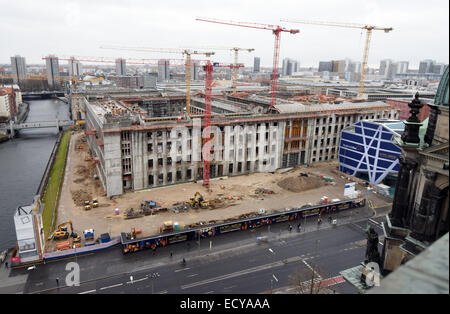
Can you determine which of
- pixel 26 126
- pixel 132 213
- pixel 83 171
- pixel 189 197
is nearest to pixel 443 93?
pixel 132 213

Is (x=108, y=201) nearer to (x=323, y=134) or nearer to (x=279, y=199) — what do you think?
(x=279, y=199)

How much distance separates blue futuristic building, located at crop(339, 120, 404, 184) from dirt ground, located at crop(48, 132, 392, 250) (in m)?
5.30

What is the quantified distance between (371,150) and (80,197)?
7109 centimetres

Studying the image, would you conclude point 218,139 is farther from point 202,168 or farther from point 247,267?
point 247,267

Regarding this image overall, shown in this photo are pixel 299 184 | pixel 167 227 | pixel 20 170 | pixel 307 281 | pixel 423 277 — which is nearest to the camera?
pixel 423 277

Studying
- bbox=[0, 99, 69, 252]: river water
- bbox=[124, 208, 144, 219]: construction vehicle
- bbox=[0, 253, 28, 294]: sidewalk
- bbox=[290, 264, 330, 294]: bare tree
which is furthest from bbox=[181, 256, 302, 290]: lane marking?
bbox=[0, 99, 69, 252]: river water

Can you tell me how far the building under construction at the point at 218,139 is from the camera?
244 feet

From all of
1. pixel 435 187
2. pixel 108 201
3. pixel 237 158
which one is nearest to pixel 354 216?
pixel 237 158

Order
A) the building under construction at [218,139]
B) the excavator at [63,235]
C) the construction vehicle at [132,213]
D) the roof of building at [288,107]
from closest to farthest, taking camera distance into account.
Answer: the excavator at [63,235] → the construction vehicle at [132,213] → the building under construction at [218,139] → the roof of building at [288,107]

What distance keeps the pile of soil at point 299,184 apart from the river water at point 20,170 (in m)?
58.5

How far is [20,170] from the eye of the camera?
102 m

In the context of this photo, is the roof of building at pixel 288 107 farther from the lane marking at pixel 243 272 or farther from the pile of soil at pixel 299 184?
the lane marking at pixel 243 272

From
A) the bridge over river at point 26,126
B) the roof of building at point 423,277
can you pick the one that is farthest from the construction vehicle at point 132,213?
the bridge over river at point 26,126

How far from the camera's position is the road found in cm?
4522
